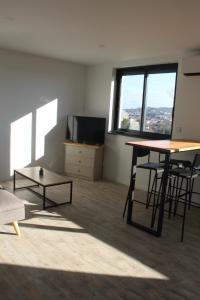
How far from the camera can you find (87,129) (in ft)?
19.4

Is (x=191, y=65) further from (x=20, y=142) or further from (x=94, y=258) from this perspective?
(x=20, y=142)

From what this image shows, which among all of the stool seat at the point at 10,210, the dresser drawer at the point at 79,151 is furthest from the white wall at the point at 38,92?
the stool seat at the point at 10,210

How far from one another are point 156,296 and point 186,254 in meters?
0.86

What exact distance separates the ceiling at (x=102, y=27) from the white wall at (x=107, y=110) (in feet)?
1.79

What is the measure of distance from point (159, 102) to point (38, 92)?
2.37m

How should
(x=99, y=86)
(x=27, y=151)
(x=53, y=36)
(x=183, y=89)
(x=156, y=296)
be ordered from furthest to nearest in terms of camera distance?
(x=99, y=86), (x=27, y=151), (x=183, y=89), (x=53, y=36), (x=156, y=296)

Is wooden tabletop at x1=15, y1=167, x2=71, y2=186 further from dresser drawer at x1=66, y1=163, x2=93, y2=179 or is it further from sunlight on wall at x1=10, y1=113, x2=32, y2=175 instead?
dresser drawer at x1=66, y1=163, x2=93, y2=179

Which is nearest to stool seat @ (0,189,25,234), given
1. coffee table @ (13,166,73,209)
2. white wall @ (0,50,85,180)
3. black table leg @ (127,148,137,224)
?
coffee table @ (13,166,73,209)

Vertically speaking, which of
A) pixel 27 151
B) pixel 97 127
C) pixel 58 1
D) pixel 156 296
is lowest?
pixel 156 296

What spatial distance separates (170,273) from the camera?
104 inches

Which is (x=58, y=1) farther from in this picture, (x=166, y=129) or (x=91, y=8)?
(x=166, y=129)

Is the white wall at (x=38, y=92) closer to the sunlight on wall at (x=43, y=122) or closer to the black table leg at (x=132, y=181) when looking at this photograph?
the sunlight on wall at (x=43, y=122)

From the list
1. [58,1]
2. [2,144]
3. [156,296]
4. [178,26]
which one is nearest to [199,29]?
[178,26]

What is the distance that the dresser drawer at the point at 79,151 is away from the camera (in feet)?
19.0
